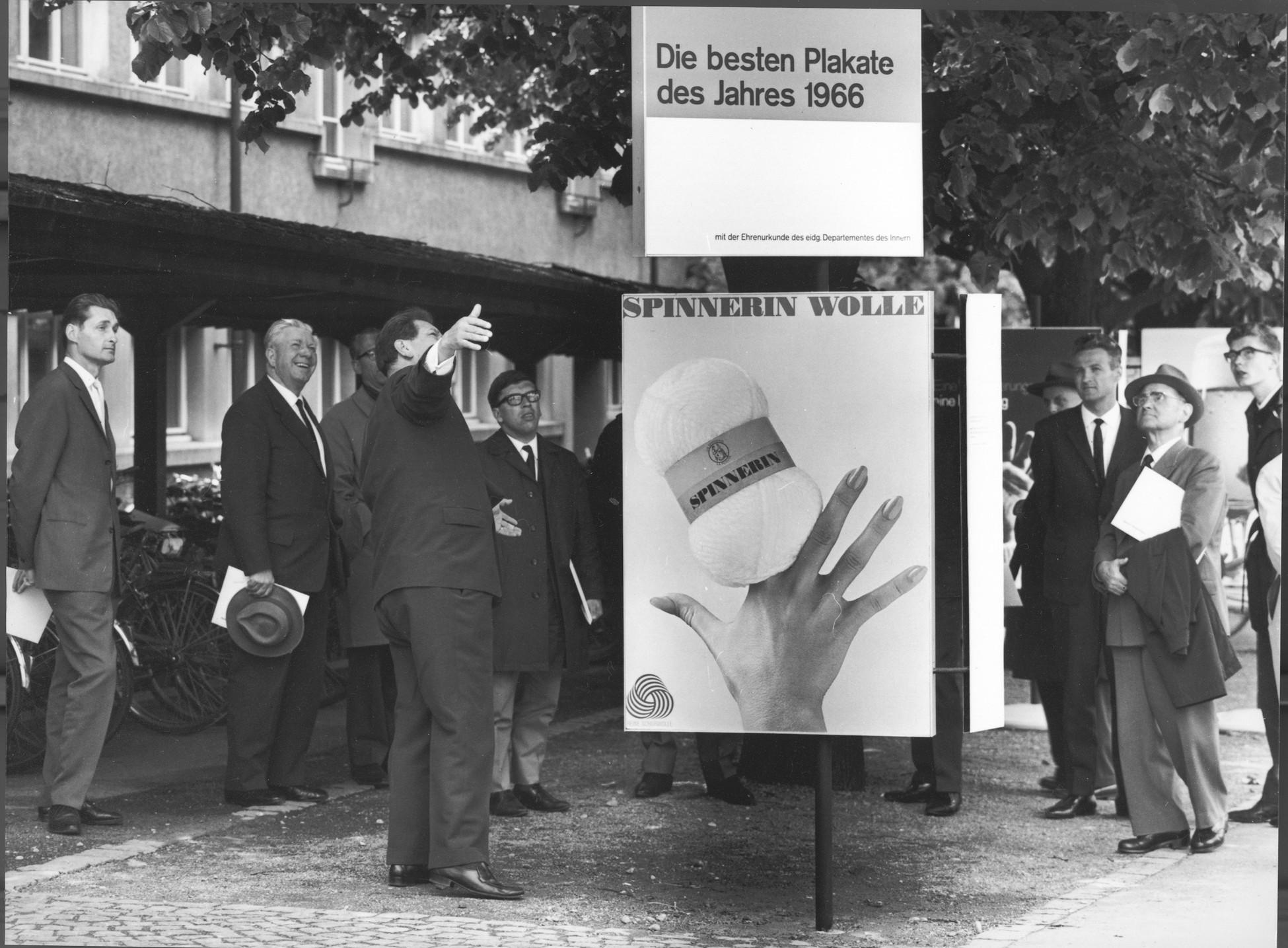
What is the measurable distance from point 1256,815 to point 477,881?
147 inches

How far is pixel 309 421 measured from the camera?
8820 millimetres

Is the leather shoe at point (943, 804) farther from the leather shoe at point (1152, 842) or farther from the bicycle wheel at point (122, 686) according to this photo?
the bicycle wheel at point (122, 686)

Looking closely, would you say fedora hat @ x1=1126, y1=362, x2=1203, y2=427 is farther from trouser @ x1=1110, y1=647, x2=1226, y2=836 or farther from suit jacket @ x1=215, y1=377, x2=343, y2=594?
suit jacket @ x1=215, y1=377, x2=343, y2=594

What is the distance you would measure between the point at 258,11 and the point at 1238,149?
4.40 meters

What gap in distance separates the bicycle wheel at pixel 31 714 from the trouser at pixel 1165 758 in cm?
448

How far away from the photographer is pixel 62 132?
16859 mm

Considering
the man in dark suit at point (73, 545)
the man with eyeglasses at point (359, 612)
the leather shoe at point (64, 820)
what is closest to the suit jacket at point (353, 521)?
the man with eyeglasses at point (359, 612)

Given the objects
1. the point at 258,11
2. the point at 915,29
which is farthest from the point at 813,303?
the point at 258,11

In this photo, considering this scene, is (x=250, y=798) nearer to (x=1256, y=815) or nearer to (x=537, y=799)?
(x=537, y=799)

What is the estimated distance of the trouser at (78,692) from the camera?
788cm

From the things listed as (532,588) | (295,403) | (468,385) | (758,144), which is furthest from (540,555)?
(468,385)

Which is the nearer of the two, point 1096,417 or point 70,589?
point 70,589

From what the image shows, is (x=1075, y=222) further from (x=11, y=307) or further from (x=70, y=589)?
(x=11, y=307)

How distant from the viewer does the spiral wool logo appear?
6.71 meters
